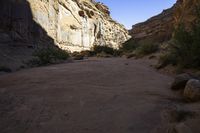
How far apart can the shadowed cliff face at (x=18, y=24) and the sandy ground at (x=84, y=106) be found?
1110cm

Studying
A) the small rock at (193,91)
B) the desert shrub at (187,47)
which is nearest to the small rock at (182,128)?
the small rock at (193,91)

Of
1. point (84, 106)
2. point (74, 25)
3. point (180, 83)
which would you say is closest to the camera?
point (84, 106)

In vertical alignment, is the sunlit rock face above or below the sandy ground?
above

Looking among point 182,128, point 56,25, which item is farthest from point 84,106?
point 56,25

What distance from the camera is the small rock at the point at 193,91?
5.03 m

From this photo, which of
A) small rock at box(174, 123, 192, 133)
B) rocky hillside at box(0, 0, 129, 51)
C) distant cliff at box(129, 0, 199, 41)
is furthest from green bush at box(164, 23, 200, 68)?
rocky hillside at box(0, 0, 129, 51)

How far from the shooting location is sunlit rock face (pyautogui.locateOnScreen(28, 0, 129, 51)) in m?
24.0

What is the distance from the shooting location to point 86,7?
38969 millimetres

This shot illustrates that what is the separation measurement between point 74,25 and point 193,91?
92.4 feet

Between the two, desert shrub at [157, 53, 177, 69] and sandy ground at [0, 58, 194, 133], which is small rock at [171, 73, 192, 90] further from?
desert shrub at [157, 53, 177, 69]

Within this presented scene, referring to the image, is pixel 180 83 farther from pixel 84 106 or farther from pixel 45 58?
pixel 45 58

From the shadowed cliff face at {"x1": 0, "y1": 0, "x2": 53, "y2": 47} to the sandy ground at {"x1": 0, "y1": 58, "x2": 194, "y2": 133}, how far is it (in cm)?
1110

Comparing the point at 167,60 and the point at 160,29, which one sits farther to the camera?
the point at 160,29

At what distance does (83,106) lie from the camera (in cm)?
500
